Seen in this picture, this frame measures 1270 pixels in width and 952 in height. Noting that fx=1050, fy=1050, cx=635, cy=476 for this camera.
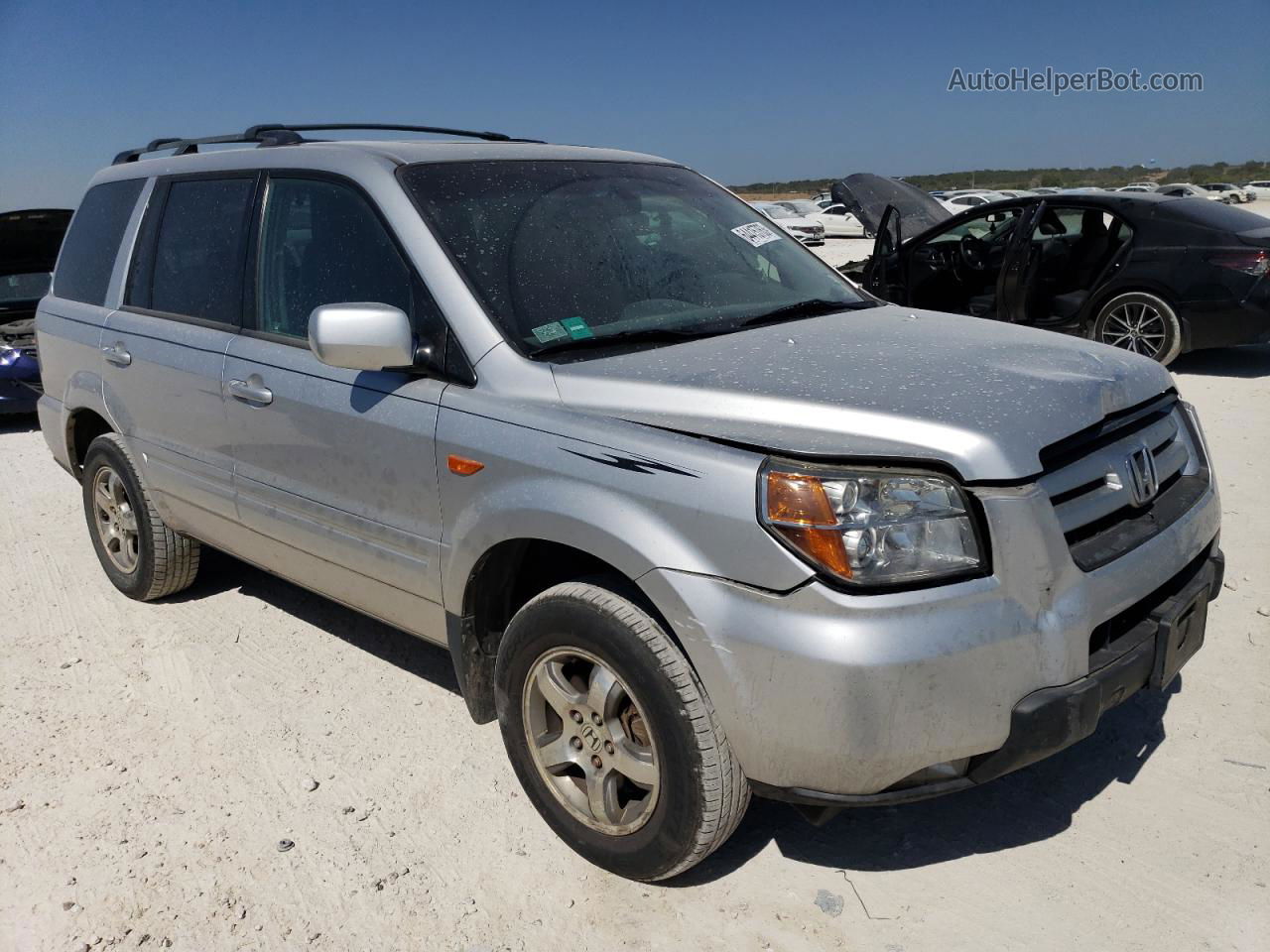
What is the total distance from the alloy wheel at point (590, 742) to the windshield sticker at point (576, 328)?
873 mm

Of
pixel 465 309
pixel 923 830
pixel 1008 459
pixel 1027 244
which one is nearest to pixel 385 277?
pixel 465 309

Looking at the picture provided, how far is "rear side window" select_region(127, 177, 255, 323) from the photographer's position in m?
3.80

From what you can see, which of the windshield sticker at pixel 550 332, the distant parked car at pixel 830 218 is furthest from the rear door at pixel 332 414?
the distant parked car at pixel 830 218

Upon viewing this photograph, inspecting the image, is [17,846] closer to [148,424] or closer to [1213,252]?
[148,424]

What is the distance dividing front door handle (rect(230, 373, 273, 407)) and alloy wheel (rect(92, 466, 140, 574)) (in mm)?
1330

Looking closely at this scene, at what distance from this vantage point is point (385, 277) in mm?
3158

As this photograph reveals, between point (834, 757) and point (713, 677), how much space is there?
1.01 feet

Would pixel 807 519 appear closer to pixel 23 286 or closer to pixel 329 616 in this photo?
pixel 329 616

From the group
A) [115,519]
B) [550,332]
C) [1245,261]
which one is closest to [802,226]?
[1245,261]

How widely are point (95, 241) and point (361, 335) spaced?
2.70 metres

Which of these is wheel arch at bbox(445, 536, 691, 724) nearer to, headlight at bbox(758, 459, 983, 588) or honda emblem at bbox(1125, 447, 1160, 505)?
headlight at bbox(758, 459, 983, 588)

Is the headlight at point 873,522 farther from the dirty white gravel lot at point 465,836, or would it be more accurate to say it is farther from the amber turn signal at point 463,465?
the amber turn signal at point 463,465

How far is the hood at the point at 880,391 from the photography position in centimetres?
227

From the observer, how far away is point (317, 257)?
346 centimetres
